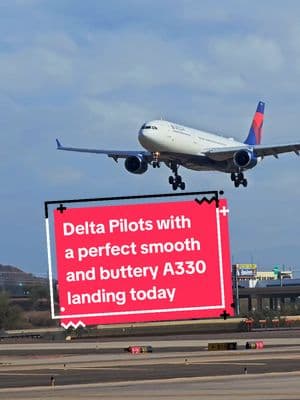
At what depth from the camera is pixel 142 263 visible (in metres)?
7.60

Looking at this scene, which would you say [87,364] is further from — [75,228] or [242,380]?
[75,228]

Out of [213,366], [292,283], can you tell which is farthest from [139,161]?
[292,283]

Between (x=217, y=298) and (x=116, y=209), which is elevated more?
(x=116, y=209)

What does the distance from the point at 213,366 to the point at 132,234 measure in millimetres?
34565

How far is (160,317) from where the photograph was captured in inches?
307

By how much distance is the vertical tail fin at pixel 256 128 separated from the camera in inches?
4493

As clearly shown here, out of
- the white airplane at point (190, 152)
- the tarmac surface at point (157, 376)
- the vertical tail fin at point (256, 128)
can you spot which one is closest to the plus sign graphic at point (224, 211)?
the tarmac surface at point (157, 376)

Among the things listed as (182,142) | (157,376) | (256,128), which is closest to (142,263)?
(157,376)

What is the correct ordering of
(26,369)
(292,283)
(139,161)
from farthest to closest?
1. (292,283)
2. (139,161)
3. (26,369)

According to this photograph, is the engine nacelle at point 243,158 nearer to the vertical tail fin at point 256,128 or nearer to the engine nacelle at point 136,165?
the engine nacelle at point 136,165

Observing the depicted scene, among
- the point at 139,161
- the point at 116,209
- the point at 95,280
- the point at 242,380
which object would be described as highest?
the point at 139,161

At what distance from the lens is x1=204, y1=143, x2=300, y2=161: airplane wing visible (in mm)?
88125

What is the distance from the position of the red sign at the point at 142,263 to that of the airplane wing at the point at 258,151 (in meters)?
79.6

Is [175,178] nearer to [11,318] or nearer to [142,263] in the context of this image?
[11,318]
